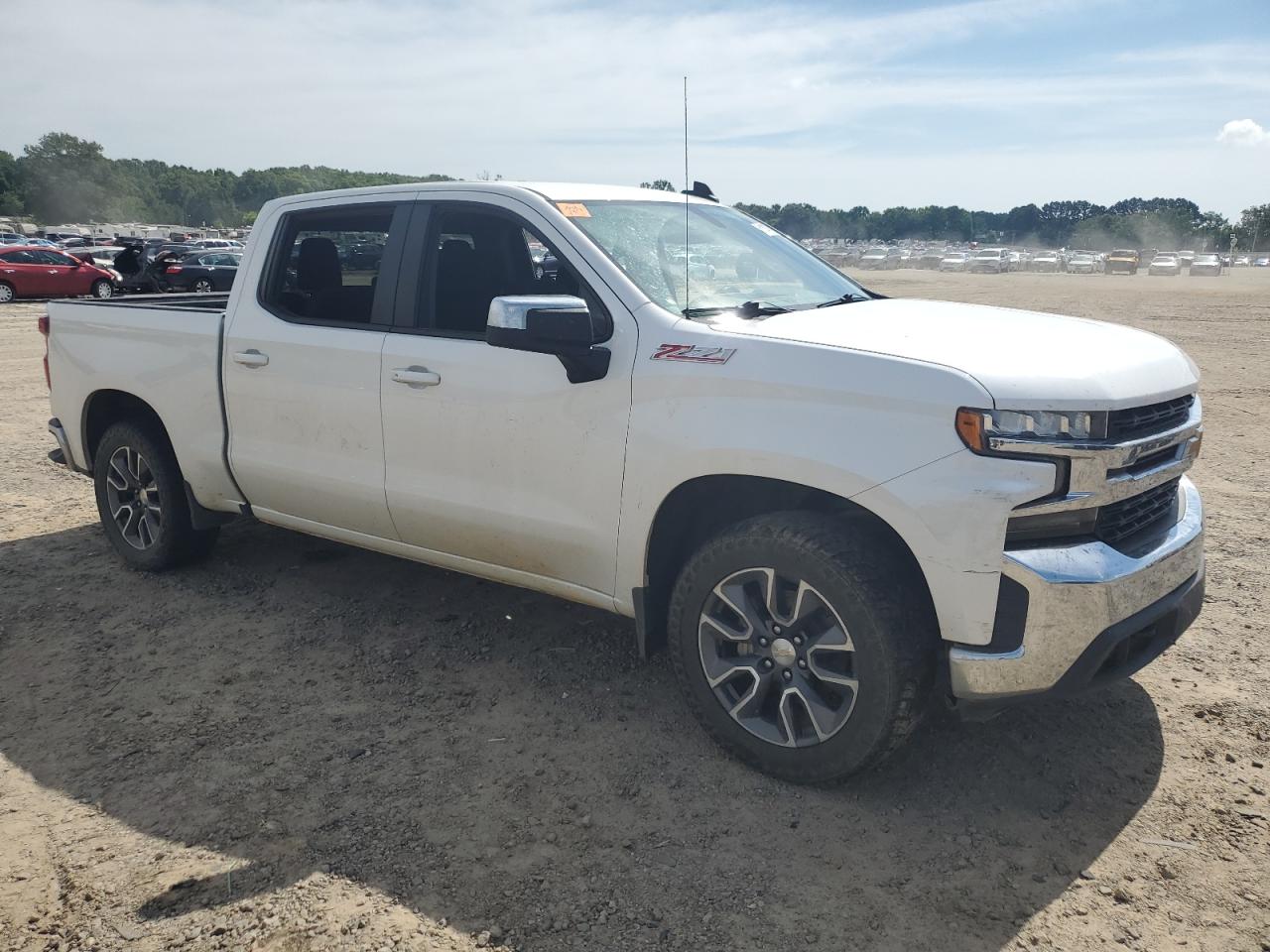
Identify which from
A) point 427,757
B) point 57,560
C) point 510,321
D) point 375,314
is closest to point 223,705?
point 427,757

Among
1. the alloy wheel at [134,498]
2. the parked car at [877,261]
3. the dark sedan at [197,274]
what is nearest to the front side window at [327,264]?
the alloy wheel at [134,498]

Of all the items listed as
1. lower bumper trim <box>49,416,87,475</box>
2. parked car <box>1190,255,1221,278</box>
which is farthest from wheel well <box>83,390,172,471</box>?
parked car <box>1190,255,1221,278</box>

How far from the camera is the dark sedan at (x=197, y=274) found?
90.6 feet

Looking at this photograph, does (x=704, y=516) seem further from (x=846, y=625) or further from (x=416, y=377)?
(x=416, y=377)

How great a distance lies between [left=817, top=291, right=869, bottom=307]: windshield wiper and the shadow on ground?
1.67m

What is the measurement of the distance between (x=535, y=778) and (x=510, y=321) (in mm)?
1553

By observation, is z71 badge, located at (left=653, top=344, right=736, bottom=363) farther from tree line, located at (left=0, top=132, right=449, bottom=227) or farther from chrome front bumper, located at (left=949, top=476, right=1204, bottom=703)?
tree line, located at (left=0, top=132, right=449, bottom=227)

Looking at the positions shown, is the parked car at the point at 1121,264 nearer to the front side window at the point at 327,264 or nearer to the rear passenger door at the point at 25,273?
the rear passenger door at the point at 25,273

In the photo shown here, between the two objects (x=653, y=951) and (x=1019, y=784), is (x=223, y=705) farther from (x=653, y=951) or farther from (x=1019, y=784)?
(x=1019, y=784)

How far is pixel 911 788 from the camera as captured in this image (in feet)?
11.2

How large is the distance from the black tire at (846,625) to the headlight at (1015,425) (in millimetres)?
511

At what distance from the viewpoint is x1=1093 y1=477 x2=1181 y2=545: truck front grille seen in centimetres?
305

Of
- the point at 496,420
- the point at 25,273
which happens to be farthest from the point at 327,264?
the point at 25,273

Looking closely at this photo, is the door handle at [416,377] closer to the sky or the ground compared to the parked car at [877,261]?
closer to the sky
